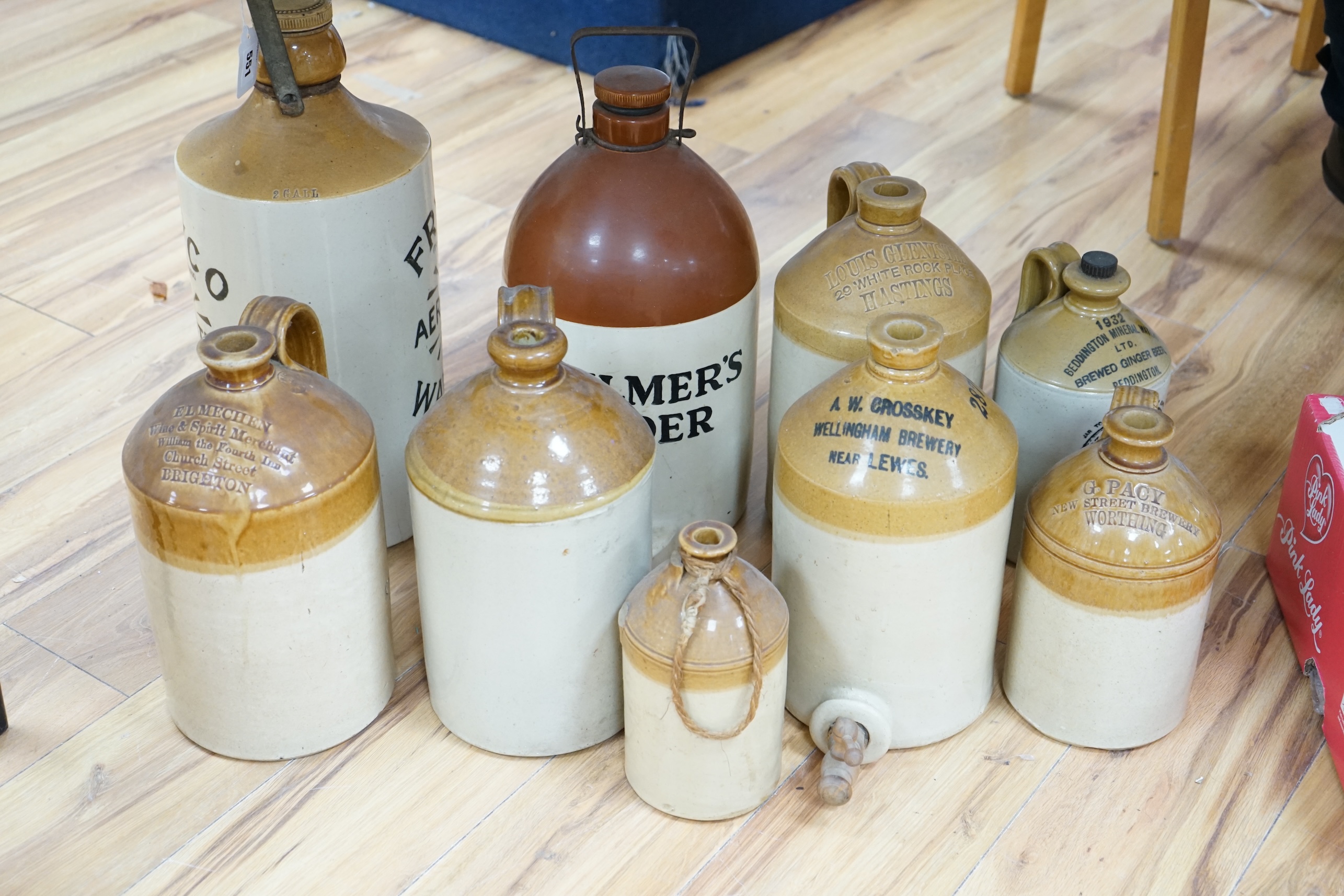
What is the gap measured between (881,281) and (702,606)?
0.35 meters

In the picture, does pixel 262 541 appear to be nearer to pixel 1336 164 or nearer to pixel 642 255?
pixel 642 255

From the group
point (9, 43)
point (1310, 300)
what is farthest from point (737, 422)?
point (9, 43)

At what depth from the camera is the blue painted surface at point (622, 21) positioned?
2223mm

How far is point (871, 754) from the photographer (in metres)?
1.12

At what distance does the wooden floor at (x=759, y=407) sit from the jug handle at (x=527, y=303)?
13.5 inches

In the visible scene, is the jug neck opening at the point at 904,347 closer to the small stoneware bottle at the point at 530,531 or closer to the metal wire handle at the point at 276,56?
the small stoneware bottle at the point at 530,531

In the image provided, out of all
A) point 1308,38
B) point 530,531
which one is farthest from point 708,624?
point 1308,38

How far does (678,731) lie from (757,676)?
8 centimetres

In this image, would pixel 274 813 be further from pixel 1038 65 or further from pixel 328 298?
pixel 1038 65

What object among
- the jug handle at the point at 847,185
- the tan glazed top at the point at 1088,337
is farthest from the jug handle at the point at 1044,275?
the jug handle at the point at 847,185

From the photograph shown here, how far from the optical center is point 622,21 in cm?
224

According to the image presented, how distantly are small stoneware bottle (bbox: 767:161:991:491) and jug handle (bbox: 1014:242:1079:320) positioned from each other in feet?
0.21

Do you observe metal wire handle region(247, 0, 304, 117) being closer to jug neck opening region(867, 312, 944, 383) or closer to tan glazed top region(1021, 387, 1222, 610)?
jug neck opening region(867, 312, 944, 383)

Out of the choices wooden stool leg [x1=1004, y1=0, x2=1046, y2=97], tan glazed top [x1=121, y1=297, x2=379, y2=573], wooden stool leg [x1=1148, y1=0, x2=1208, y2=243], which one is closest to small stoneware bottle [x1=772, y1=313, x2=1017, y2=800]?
tan glazed top [x1=121, y1=297, x2=379, y2=573]
